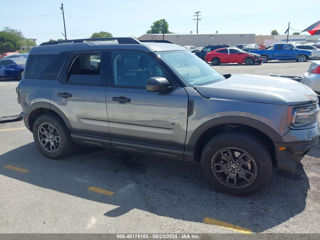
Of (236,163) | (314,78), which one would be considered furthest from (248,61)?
(236,163)

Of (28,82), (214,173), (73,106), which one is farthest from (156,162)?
(28,82)

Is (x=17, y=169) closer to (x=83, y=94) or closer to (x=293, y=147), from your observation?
(x=83, y=94)

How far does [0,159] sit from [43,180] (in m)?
1.38

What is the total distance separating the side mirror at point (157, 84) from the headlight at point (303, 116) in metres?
1.49

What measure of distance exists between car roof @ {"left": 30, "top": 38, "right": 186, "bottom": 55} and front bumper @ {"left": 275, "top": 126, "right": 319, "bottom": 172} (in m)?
2.03

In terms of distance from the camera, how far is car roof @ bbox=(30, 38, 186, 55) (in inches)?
152

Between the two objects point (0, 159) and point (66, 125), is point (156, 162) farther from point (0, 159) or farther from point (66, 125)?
point (0, 159)

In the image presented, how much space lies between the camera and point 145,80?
3736mm

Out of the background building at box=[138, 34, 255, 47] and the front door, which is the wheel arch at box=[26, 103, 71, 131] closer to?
the front door

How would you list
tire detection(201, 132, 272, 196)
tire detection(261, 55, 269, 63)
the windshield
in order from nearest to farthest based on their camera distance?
tire detection(201, 132, 272, 196) → the windshield → tire detection(261, 55, 269, 63)

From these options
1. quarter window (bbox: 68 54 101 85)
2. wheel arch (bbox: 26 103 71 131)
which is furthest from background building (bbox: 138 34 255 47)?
quarter window (bbox: 68 54 101 85)

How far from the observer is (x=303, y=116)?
314cm

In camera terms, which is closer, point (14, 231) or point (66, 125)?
point (14, 231)

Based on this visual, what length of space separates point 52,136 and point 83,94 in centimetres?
108
